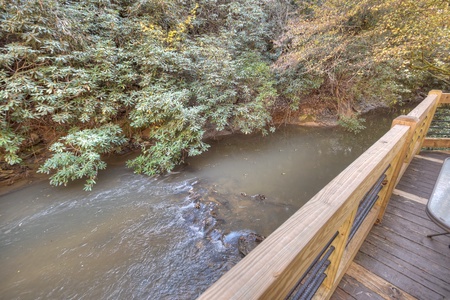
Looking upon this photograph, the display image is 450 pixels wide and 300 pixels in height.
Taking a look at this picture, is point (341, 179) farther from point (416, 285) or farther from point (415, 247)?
point (415, 247)

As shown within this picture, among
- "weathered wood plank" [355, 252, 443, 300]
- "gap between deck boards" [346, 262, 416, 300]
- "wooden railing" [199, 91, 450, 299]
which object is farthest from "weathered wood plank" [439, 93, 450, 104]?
"gap between deck boards" [346, 262, 416, 300]

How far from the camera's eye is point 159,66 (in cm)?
490

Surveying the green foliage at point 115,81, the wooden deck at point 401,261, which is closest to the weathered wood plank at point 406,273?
the wooden deck at point 401,261

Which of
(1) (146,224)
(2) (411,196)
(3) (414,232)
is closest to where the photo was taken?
(3) (414,232)

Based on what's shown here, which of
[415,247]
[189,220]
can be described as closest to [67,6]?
[189,220]

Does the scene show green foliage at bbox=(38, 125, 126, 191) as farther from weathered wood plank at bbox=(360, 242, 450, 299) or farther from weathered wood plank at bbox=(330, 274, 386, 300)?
weathered wood plank at bbox=(360, 242, 450, 299)

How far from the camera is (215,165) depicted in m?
5.46

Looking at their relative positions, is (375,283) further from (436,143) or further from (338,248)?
(436,143)

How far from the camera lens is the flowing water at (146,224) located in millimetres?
2682

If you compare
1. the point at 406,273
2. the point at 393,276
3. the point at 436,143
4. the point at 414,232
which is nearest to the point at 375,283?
the point at 393,276

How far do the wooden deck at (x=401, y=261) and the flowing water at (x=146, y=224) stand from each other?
2025mm

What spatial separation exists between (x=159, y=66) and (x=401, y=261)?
17.8 feet

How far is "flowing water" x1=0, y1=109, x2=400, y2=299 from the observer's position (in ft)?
8.80

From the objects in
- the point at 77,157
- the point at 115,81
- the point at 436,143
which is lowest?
the point at 77,157
